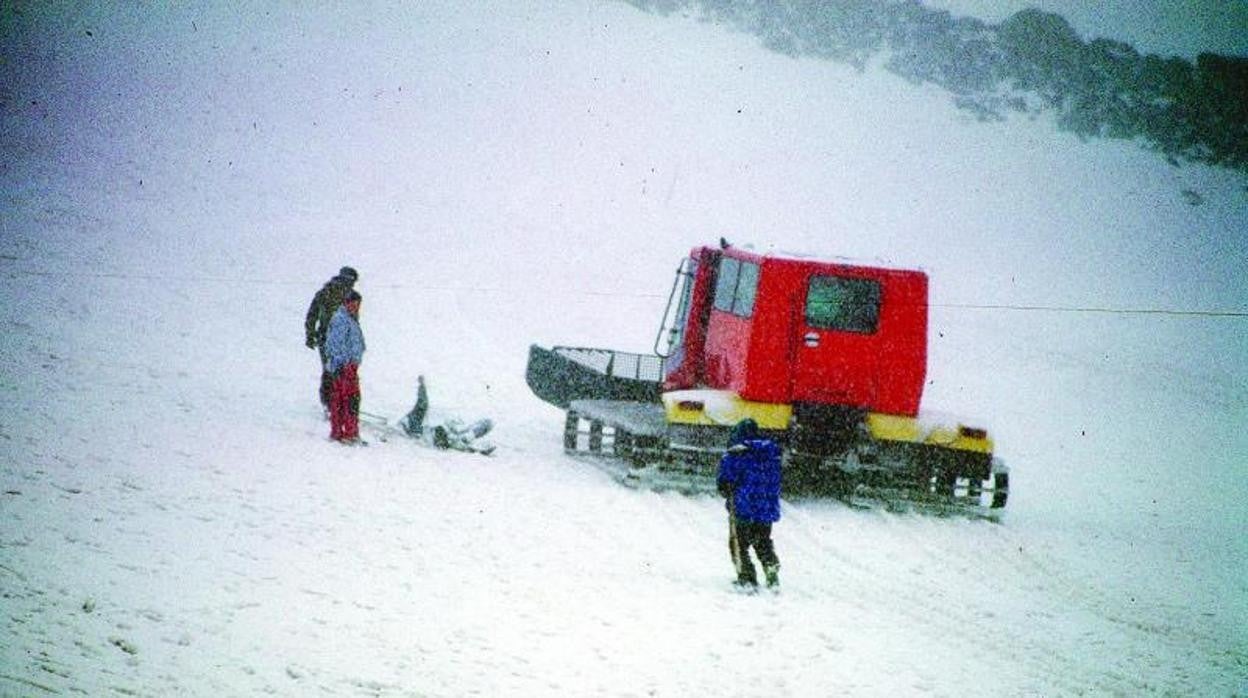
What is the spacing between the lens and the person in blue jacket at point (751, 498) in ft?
23.7

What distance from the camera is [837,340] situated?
10.8 m

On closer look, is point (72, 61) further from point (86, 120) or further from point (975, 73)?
point (975, 73)

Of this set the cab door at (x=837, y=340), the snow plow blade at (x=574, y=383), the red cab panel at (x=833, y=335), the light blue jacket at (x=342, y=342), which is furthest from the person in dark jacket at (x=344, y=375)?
the cab door at (x=837, y=340)

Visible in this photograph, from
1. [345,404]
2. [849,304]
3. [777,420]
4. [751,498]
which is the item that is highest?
[849,304]

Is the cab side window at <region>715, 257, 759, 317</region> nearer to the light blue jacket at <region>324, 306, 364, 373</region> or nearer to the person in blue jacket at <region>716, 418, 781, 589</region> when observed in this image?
the person in blue jacket at <region>716, 418, 781, 589</region>

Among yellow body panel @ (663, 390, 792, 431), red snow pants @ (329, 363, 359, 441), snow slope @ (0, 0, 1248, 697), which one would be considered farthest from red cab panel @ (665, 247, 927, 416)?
red snow pants @ (329, 363, 359, 441)

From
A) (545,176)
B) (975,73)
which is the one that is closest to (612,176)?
(545,176)

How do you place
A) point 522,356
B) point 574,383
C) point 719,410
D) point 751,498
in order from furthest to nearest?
point 522,356
point 574,383
point 719,410
point 751,498

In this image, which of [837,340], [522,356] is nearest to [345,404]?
[837,340]

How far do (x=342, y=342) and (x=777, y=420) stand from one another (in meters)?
4.50

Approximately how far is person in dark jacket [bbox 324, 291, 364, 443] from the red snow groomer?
8.78 ft

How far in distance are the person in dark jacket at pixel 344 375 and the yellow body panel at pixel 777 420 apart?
3145mm

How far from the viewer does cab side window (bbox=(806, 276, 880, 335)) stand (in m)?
10.8

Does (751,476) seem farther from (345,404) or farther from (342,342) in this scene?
(342,342)
